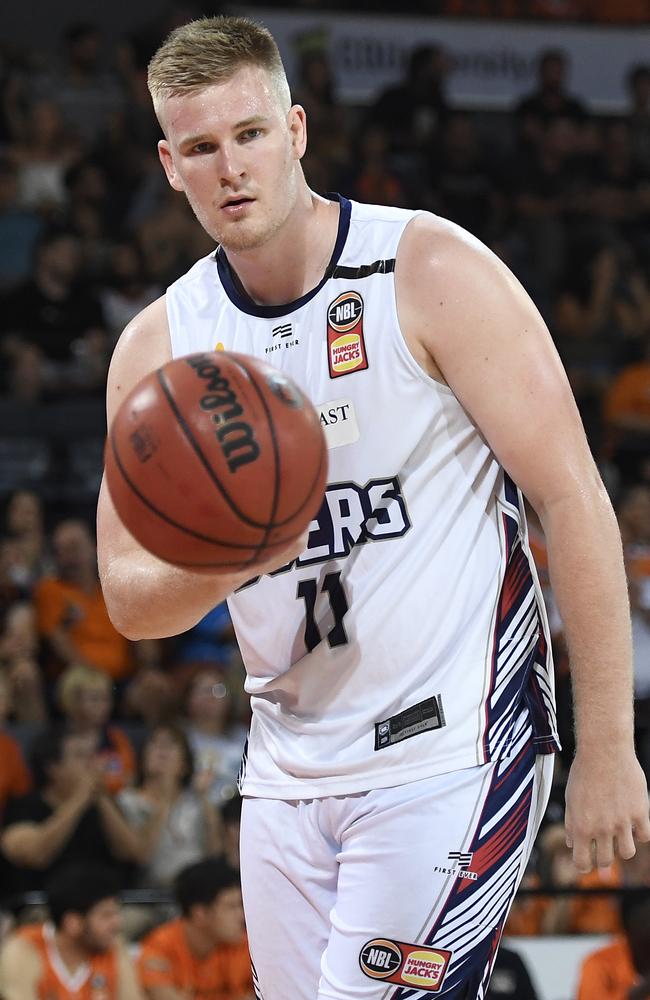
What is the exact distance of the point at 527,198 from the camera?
Answer: 39.1 ft

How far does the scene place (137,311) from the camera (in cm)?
1016

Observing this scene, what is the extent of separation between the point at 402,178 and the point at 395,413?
9050 millimetres

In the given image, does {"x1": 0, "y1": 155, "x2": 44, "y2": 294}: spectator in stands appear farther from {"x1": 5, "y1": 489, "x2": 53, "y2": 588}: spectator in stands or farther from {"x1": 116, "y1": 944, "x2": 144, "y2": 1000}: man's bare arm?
{"x1": 116, "y1": 944, "x2": 144, "y2": 1000}: man's bare arm

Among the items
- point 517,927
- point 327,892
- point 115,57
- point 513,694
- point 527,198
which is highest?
point 115,57

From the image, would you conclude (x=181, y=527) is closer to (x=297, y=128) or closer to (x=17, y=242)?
(x=297, y=128)

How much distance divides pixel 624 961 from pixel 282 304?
3955 millimetres

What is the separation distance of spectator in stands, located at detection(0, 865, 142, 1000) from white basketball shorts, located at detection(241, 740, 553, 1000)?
122 inches

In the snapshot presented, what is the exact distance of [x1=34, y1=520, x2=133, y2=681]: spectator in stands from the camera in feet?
26.4

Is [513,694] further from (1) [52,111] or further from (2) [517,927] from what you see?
(1) [52,111]

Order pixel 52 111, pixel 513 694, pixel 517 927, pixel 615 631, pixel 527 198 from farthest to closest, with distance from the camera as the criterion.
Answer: pixel 527 198, pixel 52 111, pixel 517 927, pixel 513 694, pixel 615 631

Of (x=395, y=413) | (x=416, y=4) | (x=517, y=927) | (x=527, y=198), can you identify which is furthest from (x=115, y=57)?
(x=395, y=413)

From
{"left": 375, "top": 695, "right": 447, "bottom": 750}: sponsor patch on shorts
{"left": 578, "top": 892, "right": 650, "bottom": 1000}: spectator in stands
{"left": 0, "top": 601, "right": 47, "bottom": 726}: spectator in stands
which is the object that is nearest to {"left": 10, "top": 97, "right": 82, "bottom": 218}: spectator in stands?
{"left": 0, "top": 601, "right": 47, "bottom": 726}: spectator in stands

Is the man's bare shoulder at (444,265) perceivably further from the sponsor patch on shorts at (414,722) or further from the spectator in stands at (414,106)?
the spectator in stands at (414,106)

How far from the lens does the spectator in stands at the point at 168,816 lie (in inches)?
272
